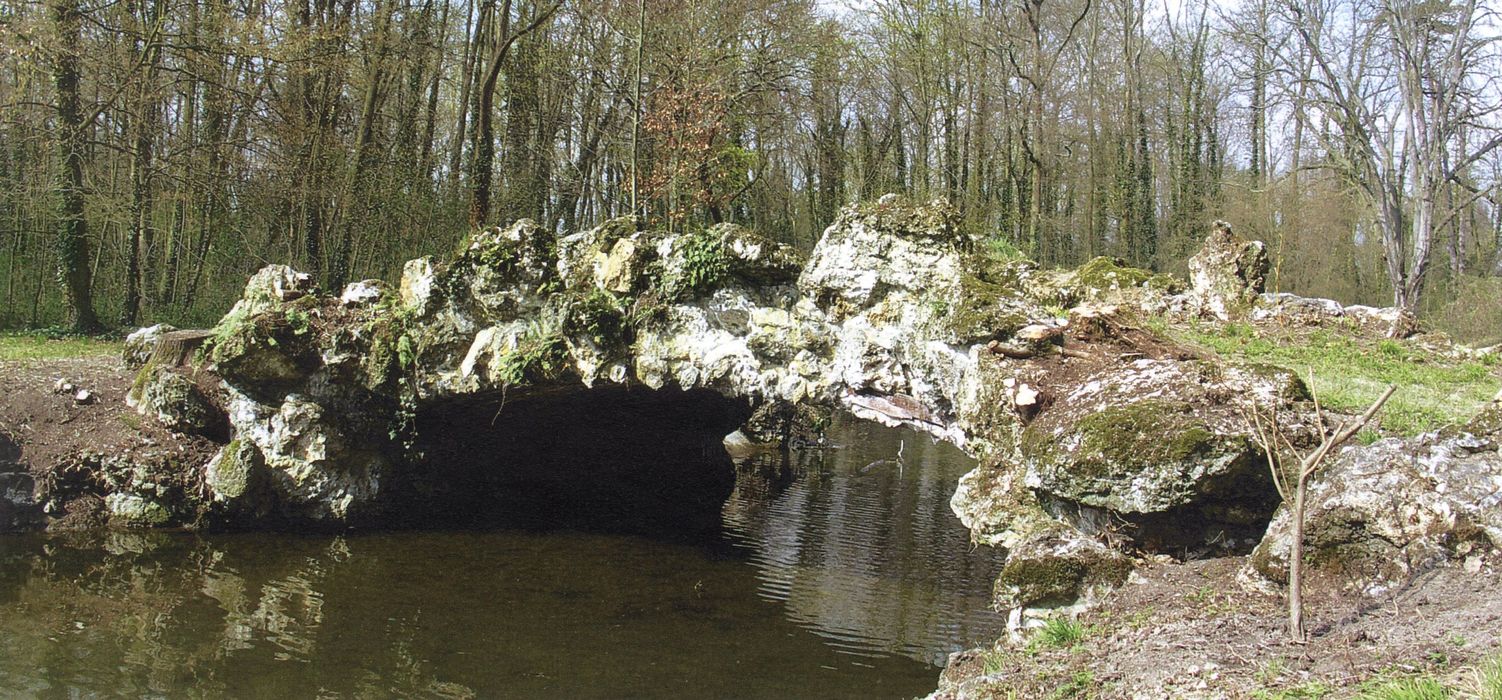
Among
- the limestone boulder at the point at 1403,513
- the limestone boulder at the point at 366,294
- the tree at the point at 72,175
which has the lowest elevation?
the limestone boulder at the point at 1403,513

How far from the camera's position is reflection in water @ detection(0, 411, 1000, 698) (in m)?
6.87

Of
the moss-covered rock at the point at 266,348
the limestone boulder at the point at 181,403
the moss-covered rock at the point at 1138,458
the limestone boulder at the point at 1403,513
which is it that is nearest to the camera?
the limestone boulder at the point at 1403,513

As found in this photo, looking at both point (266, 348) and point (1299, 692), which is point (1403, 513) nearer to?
point (1299, 692)

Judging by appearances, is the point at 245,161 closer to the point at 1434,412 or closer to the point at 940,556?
the point at 940,556

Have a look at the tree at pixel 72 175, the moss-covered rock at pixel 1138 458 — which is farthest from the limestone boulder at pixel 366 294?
the moss-covered rock at pixel 1138 458

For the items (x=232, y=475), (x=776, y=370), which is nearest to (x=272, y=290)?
(x=232, y=475)

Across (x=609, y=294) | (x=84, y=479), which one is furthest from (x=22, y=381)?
(x=609, y=294)

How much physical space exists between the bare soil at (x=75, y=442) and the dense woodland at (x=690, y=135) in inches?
184

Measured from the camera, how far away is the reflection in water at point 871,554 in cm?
860

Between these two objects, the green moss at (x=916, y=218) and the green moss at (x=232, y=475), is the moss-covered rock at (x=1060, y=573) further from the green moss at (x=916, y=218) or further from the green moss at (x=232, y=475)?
the green moss at (x=232, y=475)

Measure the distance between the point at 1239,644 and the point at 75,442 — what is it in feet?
39.6

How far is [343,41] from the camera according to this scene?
54.8 feet

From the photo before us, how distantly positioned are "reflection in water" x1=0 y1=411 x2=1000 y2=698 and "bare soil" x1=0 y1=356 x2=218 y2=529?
78 cm

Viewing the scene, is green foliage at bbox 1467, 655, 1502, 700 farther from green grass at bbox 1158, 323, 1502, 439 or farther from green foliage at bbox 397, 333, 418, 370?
green foliage at bbox 397, 333, 418, 370
